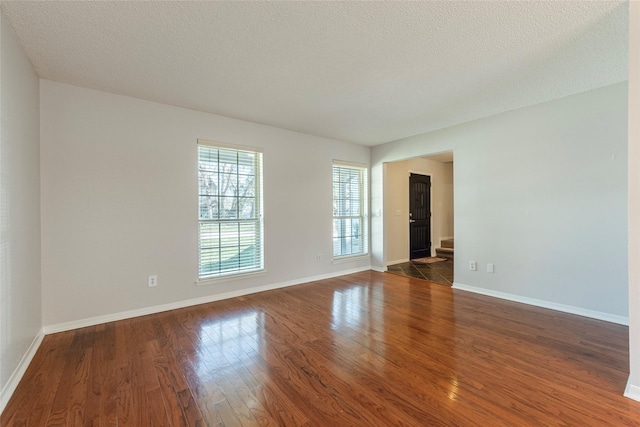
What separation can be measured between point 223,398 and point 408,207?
549cm

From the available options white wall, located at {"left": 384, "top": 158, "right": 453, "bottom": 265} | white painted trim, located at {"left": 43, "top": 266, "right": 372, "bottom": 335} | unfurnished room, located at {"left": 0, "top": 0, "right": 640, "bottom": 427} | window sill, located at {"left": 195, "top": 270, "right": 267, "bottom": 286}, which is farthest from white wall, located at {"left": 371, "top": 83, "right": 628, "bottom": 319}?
window sill, located at {"left": 195, "top": 270, "right": 267, "bottom": 286}

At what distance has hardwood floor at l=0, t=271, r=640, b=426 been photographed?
1573 mm

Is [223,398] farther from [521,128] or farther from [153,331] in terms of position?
[521,128]

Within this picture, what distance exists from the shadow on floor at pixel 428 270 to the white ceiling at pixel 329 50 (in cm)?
274

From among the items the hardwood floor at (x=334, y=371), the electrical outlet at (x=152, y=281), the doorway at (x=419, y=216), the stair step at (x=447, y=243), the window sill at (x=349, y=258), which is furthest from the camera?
the stair step at (x=447, y=243)

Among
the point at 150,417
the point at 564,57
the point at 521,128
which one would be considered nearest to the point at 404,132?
the point at 521,128

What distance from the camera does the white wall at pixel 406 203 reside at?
5855mm

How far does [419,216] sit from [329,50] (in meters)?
5.28

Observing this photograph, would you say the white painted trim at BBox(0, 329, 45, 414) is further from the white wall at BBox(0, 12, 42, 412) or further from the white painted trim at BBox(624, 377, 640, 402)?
the white painted trim at BBox(624, 377, 640, 402)

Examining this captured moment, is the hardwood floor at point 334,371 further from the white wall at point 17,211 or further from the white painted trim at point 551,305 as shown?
the white wall at point 17,211

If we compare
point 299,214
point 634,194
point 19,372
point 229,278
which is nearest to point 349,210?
point 299,214

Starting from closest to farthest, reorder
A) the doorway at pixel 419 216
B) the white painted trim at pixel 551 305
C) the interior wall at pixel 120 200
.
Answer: the interior wall at pixel 120 200
the white painted trim at pixel 551 305
the doorway at pixel 419 216

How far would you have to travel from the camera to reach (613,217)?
2830 millimetres

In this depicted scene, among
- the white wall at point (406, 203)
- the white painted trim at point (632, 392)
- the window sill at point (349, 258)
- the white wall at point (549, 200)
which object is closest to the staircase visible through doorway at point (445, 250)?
the white wall at point (406, 203)
